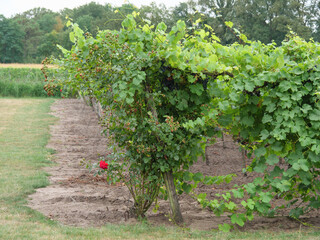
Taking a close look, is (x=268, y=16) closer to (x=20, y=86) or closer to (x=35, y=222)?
(x=20, y=86)

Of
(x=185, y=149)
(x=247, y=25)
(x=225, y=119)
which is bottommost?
(x=185, y=149)

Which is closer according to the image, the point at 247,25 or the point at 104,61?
the point at 104,61

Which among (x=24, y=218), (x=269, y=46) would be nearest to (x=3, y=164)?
(x=24, y=218)

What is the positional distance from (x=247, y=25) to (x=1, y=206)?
4392 centimetres

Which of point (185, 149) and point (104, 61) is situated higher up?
point (104, 61)

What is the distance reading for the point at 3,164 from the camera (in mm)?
7801

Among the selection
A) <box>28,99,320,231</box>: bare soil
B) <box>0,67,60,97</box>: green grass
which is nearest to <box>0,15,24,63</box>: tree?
<box>0,67,60,97</box>: green grass

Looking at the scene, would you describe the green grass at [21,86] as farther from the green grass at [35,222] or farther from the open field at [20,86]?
the green grass at [35,222]

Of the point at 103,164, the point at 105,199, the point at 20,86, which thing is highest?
the point at 20,86

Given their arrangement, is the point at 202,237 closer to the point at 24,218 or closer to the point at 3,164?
the point at 24,218

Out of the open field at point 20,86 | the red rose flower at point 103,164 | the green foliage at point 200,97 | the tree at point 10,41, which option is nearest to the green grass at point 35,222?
the green foliage at point 200,97

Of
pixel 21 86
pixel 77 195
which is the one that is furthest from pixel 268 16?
pixel 77 195

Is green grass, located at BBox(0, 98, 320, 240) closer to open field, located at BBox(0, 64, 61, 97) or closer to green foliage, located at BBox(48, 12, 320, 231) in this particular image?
green foliage, located at BBox(48, 12, 320, 231)

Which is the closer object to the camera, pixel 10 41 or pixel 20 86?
pixel 20 86
